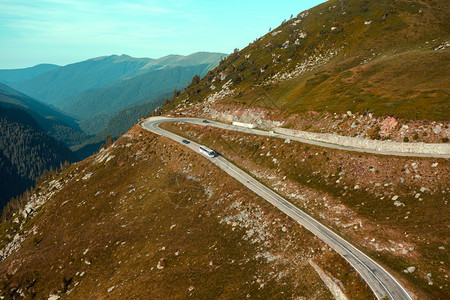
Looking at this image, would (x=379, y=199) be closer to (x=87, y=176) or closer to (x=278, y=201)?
(x=278, y=201)

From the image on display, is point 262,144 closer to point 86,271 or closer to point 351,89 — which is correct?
point 351,89

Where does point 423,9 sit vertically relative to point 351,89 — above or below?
above

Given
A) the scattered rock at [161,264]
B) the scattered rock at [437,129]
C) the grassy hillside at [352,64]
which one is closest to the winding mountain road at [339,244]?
the scattered rock at [437,129]

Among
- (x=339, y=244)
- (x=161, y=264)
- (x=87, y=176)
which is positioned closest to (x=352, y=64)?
(x=339, y=244)

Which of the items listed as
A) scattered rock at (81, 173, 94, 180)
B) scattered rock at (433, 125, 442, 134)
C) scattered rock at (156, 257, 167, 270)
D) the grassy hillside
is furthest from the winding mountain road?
scattered rock at (81, 173, 94, 180)

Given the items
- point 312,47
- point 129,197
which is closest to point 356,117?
point 129,197

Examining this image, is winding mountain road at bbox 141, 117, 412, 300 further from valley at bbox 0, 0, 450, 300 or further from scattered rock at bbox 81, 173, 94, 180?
scattered rock at bbox 81, 173, 94, 180
